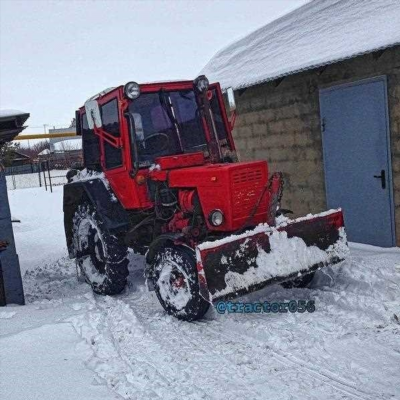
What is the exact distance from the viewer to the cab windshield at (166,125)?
4.91 m

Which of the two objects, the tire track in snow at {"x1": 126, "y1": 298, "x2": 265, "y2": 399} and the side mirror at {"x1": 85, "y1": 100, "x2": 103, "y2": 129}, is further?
the side mirror at {"x1": 85, "y1": 100, "x2": 103, "y2": 129}

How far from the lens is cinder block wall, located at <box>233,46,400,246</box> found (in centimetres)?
614

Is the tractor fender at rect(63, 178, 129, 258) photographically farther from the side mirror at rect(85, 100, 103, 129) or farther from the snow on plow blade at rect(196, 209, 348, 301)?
the snow on plow blade at rect(196, 209, 348, 301)

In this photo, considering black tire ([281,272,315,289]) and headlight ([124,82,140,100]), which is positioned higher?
headlight ([124,82,140,100])

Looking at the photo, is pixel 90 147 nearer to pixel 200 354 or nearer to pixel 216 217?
pixel 216 217

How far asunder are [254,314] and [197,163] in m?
1.69

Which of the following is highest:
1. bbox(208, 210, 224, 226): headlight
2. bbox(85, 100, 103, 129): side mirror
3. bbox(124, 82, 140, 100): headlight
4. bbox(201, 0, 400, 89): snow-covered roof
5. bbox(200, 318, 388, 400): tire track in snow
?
bbox(201, 0, 400, 89): snow-covered roof

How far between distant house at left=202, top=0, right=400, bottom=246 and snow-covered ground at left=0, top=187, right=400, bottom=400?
1.41 meters

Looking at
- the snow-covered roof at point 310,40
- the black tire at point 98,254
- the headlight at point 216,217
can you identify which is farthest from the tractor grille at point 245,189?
the snow-covered roof at point 310,40

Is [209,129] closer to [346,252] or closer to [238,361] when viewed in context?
[346,252]

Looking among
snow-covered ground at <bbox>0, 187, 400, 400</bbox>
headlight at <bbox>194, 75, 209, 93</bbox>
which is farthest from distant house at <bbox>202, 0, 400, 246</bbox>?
headlight at <bbox>194, 75, 209, 93</bbox>

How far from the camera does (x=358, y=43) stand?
587 centimetres

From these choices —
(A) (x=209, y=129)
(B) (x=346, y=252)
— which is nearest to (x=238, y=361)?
(B) (x=346, y=252)

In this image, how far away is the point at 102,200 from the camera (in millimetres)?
5336
